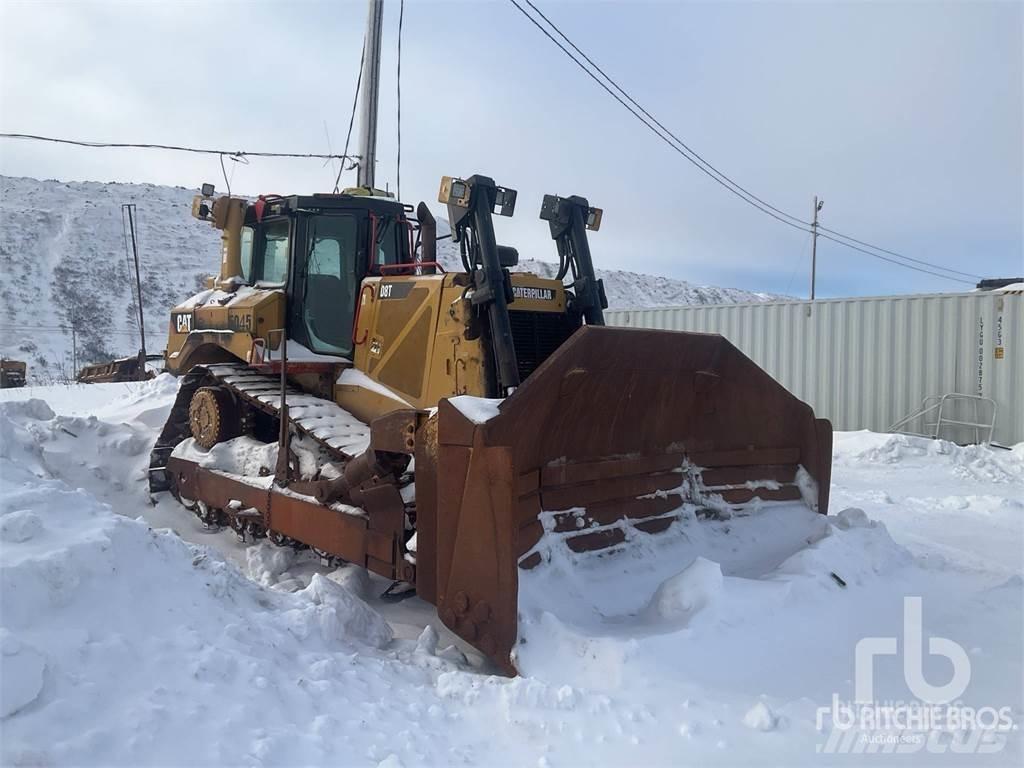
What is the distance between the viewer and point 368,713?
3.04 meters

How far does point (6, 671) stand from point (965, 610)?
14.7ft

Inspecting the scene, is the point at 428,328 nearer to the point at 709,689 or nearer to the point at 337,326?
the point at 337,326

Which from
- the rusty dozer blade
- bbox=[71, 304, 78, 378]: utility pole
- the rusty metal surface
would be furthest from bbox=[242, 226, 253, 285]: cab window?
bbox=[71, 304, 78, 378]: utility pole

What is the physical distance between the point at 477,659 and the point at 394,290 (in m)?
2.73

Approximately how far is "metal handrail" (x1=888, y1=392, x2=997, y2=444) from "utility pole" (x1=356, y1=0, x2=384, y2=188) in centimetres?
884

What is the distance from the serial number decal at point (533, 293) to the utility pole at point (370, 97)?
6532 millimetres

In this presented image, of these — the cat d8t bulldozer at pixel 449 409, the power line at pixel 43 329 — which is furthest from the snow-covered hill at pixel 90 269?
the cat d8t bulldozer at pixel 449 409

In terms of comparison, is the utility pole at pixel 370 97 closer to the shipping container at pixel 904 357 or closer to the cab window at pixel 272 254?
the cab window at pixel 272 254

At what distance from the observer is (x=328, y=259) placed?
243 inches

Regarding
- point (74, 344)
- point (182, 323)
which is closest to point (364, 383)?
point (182, 323)

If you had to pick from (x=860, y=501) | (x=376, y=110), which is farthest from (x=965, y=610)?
(x=376, y=110)

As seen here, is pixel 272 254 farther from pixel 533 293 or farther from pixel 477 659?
pixel 477 659

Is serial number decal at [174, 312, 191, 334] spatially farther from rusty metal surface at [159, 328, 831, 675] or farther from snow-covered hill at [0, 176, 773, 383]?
snow-covered hill at [0, 176, 773, 383]

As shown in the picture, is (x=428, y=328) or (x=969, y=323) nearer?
(x=428, y=328)
